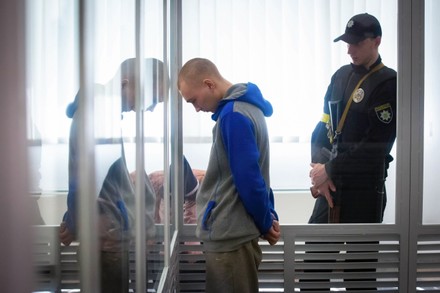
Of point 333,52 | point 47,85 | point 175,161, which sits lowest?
point 175,161

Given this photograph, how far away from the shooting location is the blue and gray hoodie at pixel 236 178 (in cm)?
218

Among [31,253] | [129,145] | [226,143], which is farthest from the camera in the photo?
[226,143]

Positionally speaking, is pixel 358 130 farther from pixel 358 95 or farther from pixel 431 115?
pixel 431 115

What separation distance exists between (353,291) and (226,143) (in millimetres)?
1403

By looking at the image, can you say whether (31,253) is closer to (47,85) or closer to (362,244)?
(47,85)

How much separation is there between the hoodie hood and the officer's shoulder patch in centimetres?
95

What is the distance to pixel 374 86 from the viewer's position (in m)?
3.07

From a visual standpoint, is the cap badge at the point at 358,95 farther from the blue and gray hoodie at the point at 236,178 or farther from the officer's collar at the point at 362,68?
the blue and gray hoodie at the point at 236,178

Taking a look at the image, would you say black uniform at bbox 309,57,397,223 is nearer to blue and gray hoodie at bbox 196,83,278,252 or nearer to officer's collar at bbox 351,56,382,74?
officer's collar at bbox 351,56,382,74

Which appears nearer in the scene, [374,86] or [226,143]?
[226,143]

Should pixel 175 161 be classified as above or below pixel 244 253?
above

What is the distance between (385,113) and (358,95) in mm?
192

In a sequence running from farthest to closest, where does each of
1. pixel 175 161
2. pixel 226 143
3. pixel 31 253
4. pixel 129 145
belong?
pixel 175 161, pixel 226 143, pixel 129 145, pixel 31 253

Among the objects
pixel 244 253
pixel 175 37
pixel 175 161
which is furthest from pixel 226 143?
pixel 175 37
